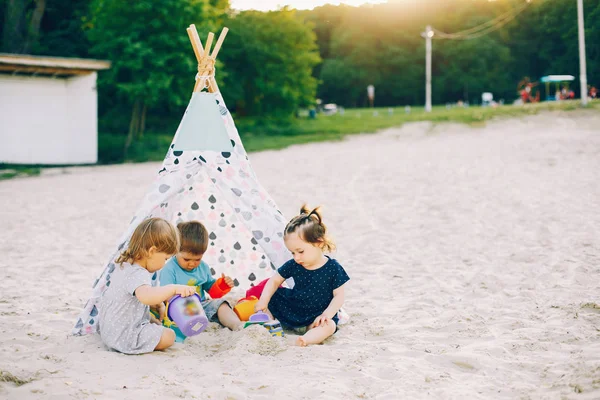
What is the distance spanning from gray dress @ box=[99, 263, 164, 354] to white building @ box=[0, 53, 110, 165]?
13.8 metres

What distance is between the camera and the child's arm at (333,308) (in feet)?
13.3

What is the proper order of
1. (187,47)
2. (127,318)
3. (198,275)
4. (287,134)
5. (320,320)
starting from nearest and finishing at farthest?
(127,318)
(320,320)
(198,275)
(187,47)
(287,134)

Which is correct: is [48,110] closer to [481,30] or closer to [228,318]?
[228,318]

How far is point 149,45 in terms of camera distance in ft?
62.9

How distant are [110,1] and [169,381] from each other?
1838 cm

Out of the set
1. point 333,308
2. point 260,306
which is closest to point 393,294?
point 333,308

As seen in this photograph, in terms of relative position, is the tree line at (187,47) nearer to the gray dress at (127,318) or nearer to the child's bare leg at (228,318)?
the child's bare leg at (228,318)

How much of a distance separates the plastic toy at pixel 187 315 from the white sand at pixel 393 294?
0.35 ft

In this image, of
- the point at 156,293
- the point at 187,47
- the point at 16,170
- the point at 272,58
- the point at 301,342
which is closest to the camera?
the point at 156,293

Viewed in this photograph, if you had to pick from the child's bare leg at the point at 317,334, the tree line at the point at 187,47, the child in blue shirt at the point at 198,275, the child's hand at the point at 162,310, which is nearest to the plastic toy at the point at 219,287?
the child in blue shirt at the point at 198,275

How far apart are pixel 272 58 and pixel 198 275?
69.2 ft

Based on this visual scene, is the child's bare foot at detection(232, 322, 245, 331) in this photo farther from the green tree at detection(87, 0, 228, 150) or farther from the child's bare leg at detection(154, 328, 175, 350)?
the green tree at detection(87, 0, 228, 150)

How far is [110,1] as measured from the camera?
19.2 meters

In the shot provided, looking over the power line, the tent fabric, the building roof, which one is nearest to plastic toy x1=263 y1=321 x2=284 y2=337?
the tent fabric
